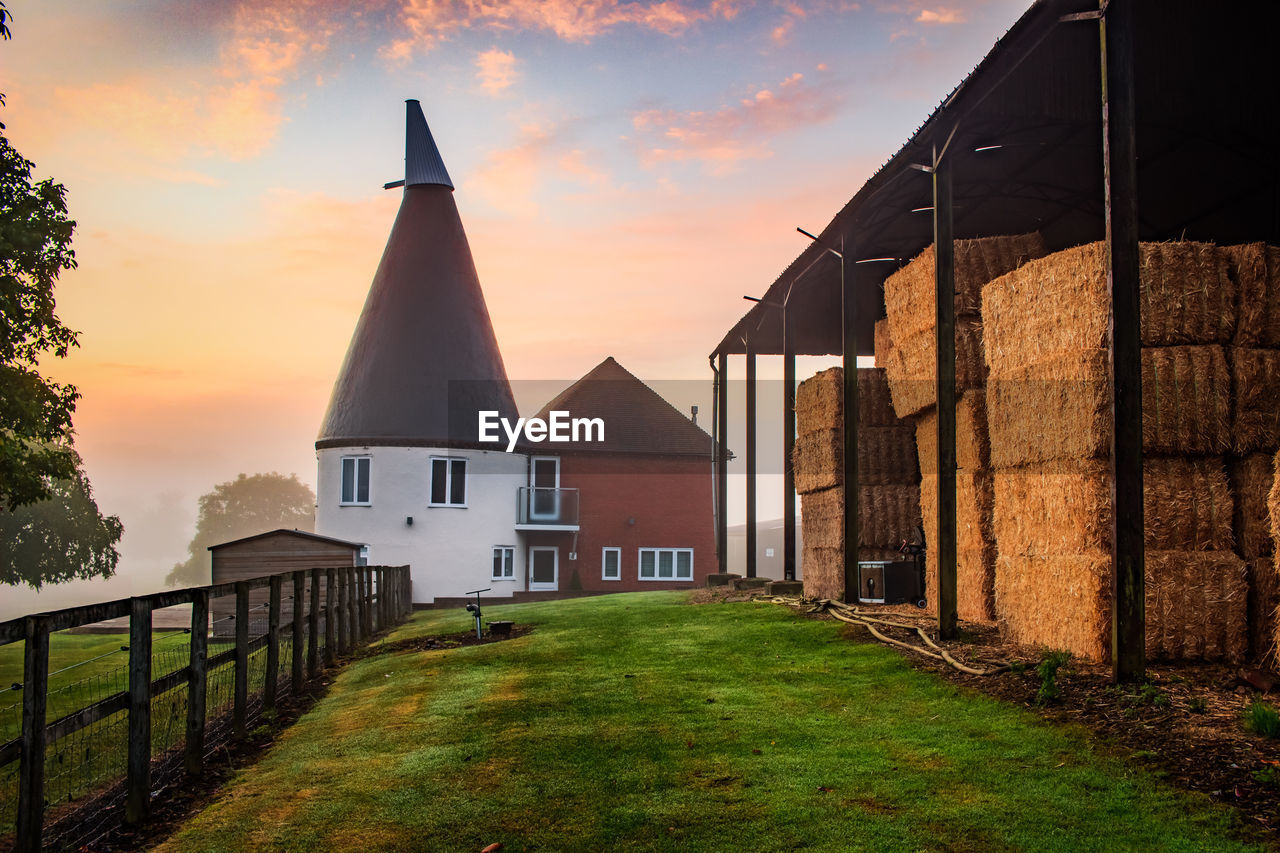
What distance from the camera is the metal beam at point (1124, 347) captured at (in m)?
7.88

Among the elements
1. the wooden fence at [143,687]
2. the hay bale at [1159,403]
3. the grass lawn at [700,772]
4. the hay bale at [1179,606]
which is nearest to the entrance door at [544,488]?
the wooden fence at [143,687]

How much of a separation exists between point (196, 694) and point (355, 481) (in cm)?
2738

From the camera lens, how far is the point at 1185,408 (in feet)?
29.5

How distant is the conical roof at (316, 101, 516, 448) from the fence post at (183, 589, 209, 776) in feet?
87.5

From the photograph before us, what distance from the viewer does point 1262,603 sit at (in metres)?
8.53

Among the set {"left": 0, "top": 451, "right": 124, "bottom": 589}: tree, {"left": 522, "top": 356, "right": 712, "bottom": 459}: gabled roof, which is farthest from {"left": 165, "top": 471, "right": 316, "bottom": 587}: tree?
{"left": 522, "top": 356, "right": 712, "bottom": 459}: gabled roof

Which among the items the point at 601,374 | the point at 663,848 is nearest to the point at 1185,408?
the point at 663,848

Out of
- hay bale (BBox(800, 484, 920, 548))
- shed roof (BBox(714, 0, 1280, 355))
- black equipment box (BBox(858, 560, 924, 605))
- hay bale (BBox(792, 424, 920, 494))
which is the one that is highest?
shed roof (BBox(714, 0, 1280, 355))

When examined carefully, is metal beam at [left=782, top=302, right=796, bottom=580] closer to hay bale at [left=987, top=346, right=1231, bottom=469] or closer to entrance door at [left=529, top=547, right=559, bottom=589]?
hay bale at [left=987, top=346, right=1231, bottom=469]

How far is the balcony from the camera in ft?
122

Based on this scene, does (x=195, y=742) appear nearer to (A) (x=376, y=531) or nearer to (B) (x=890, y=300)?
(B) (x=890, y=300)

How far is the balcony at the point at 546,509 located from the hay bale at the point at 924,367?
2244cm

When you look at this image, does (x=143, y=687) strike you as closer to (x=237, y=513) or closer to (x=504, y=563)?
(x=504, y=563)

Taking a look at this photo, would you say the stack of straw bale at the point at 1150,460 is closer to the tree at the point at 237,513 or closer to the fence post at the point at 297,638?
the fence post at the point at 297,638
